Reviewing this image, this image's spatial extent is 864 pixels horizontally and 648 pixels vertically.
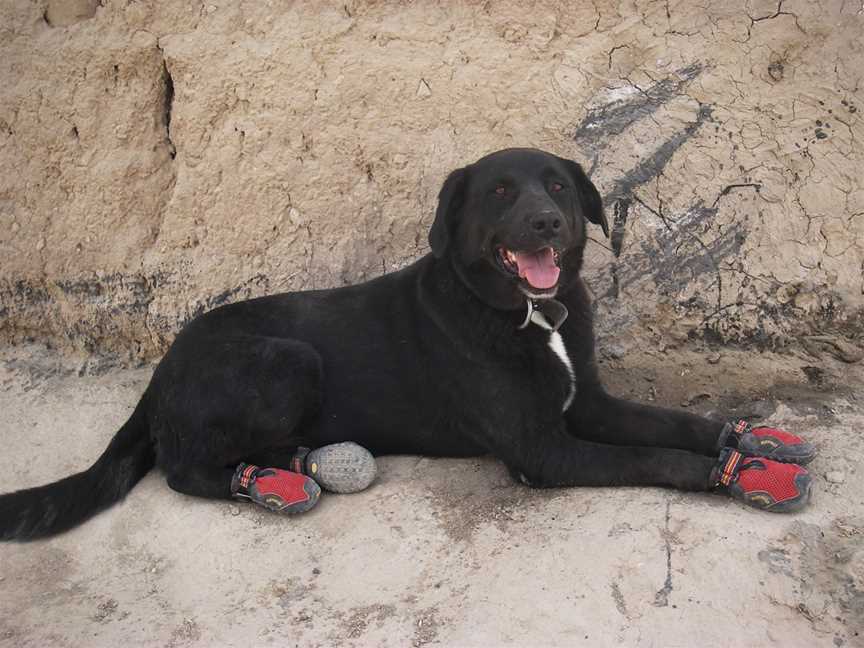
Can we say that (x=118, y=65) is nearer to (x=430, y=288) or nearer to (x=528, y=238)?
(x=430, y=288)

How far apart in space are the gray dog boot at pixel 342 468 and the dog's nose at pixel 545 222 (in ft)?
3.75

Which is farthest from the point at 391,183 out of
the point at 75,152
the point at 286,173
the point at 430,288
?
the point at 75,152

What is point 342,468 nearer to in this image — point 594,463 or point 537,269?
point 594,463

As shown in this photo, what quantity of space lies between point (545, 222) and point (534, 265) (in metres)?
0.21

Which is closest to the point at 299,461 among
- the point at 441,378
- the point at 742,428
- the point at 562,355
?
the point at 441,378

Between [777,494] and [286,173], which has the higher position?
[286,173]

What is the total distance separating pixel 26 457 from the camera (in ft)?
13.4

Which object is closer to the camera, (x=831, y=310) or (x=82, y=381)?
(x=831, y=310)

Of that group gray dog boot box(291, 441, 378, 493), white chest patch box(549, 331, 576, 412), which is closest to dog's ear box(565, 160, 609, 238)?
white chest patch box(549, 331, 576, 412)

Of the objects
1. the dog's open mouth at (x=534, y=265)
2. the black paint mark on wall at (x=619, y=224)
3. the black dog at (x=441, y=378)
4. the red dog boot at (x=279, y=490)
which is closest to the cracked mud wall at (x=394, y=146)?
the black paint mark on wall at (x=619, y=224)

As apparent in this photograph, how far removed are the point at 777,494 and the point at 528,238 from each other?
1.22 meters

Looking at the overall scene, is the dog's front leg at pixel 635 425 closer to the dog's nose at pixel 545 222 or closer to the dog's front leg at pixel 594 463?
the dog's front leg at pixel 594 463

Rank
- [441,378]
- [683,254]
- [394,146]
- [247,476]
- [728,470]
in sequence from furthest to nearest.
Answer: [394,146] < [683,254] < [441,378] < [247,476] < [728,470]

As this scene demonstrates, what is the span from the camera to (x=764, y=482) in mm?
2959
